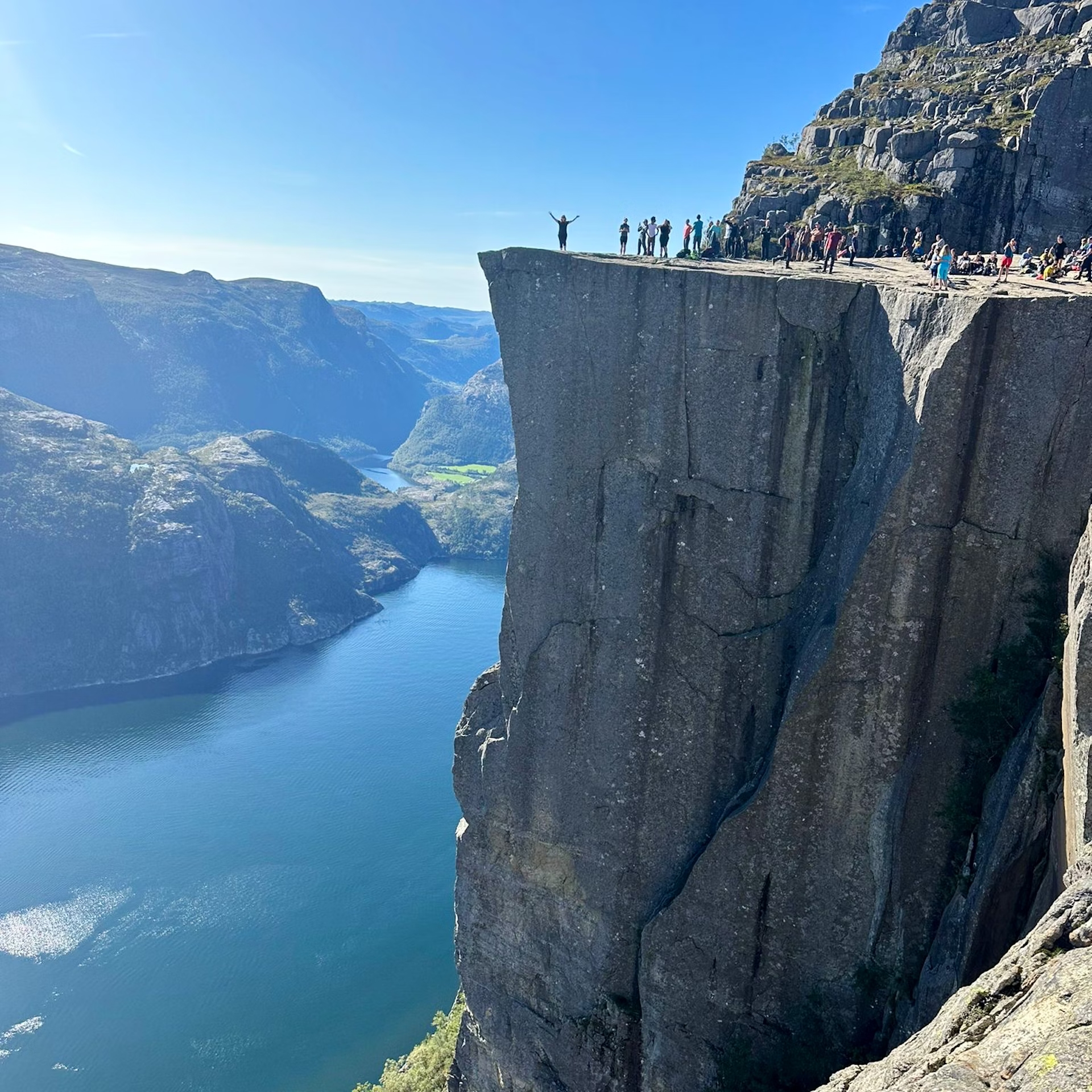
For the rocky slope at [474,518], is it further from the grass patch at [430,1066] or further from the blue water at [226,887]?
the grass patch at [430,1066]

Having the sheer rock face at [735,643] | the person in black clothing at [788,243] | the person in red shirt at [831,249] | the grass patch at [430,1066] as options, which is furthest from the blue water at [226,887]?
the person in red shirt at [831,249]

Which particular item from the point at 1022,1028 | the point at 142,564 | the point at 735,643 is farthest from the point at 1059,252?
the point at 142,564

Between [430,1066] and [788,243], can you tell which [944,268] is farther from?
[430,1066]

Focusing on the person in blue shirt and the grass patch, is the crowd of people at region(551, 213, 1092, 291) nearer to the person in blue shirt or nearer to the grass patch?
the person in blue shirt

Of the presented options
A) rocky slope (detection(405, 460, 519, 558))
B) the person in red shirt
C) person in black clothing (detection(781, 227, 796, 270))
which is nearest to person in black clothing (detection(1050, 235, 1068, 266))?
the person in red shirt

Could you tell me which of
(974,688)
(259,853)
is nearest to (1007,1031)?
(974,688)

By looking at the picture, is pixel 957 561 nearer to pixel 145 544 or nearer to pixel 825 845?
pixel 825 845
